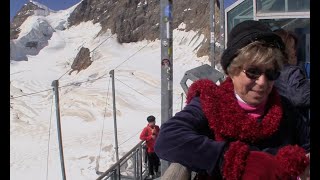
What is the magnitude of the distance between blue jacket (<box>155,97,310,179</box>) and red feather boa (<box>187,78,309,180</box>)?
0.08ft

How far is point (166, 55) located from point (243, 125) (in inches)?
111

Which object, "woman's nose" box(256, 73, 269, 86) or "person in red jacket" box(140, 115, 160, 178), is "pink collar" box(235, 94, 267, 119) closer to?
"woman's nose" box(256, 73, 269, 86)

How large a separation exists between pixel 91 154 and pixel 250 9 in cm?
896

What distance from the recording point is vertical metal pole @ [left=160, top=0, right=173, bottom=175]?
3.93m

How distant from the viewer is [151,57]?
129 feet

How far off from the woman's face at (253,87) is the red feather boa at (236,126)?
3 centimetres

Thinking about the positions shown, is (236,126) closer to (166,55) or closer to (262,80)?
(262,80)

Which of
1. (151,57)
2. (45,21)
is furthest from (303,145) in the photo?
(45,21)

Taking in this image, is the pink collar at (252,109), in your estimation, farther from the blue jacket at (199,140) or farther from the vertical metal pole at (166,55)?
the vertical metal pole at (166,55)

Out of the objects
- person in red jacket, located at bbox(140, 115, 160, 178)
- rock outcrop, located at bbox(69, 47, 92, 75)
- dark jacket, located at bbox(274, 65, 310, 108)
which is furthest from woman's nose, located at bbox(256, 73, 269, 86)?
rock outcrop, located at bbox(69, 47, 92, 75)

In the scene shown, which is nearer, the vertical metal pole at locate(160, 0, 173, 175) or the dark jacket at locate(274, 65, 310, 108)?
the dark jacket at locate(274, 65, 310, 108)

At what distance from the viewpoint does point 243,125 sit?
49.4 inches
